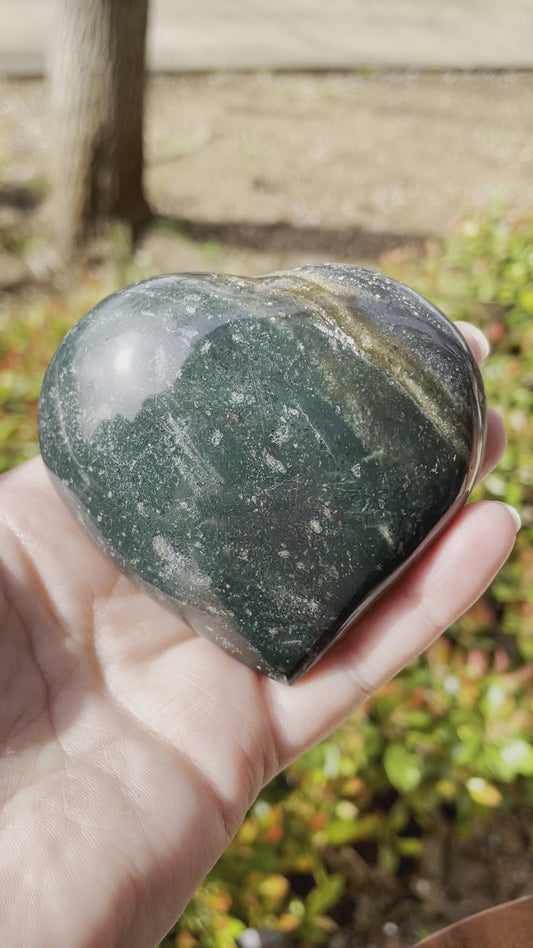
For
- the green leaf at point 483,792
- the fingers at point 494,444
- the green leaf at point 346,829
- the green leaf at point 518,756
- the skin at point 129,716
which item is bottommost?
the green leaf at point 346,829

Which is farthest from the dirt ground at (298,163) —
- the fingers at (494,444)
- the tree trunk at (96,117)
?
the fingers at (494,444)

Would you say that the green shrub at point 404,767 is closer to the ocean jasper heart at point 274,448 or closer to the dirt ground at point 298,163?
the ocean jasper heart at point 274,448

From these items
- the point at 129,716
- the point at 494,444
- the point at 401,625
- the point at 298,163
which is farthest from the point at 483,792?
the point at 298,163

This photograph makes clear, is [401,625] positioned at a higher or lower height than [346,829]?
higher

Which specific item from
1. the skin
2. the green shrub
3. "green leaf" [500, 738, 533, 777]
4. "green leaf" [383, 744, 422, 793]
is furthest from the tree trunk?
"green leaf" [500, 738, 533, 777]

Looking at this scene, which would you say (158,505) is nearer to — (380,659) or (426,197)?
(380,659)

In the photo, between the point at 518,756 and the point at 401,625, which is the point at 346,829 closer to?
the point at 518,756

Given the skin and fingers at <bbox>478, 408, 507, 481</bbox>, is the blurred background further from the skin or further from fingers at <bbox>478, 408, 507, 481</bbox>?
fingers at <bbox>478, 408, 507, 481</bbox>
